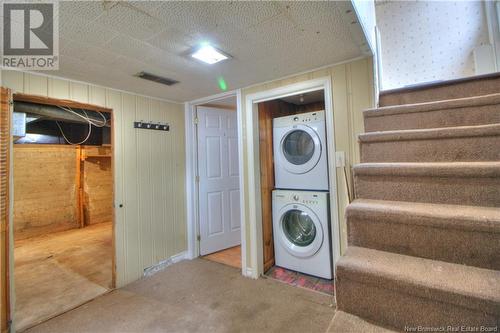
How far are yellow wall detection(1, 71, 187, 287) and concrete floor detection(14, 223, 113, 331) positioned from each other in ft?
1.49

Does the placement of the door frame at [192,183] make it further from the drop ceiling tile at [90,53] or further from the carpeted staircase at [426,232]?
the carpeted staircase at [426,232]

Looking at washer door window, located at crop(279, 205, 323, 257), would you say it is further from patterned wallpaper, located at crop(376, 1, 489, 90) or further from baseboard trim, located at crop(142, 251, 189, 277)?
patterned wallpaper, located at crop(376, 1, 489, 90)

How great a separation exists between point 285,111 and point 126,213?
2.35 m

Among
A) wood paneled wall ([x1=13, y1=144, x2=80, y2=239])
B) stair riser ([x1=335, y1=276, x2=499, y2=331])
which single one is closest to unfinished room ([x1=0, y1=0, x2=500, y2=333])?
stair riser ([x1=335, y1=276, x2=499, y2=331])

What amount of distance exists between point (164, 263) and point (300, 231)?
1720mm

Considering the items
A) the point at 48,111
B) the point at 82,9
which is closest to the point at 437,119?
the point at 82,9

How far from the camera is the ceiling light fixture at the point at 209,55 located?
1.70m

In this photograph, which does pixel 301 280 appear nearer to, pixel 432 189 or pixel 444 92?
pixel 432 189

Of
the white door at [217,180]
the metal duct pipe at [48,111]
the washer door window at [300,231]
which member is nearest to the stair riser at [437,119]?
the washer door window at [300,231]

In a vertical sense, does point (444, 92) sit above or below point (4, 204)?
above

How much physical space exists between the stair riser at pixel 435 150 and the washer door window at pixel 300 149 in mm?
1032

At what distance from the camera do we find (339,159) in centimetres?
207

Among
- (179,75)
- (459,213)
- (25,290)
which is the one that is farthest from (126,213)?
(459,213)

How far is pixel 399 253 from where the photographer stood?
1041mm
